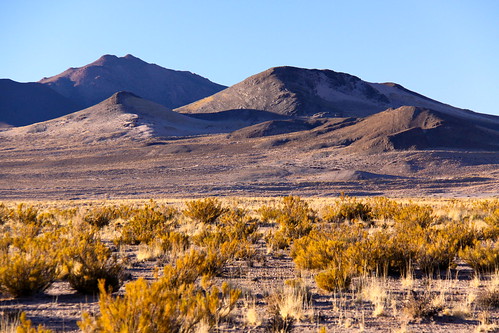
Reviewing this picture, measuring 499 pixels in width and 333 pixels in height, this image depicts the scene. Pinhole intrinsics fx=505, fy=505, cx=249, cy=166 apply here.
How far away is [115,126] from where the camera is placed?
96375 millimetres

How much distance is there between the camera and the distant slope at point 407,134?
228 ft

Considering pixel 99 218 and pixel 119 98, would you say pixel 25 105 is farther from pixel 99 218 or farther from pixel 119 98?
pixel 99 218

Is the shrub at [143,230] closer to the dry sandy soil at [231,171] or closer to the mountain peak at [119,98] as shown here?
the dry sandy soil at [231,171]

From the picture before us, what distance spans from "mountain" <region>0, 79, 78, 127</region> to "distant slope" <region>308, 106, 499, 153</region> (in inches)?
5149

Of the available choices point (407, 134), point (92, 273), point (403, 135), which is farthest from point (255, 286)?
point (407, 134)

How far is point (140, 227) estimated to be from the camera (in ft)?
41.5

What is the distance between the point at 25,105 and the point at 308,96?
369ft

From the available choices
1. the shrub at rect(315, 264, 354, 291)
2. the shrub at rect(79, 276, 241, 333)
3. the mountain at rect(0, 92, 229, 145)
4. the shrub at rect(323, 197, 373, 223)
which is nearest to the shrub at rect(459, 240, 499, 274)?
the shrub at rect(315, 264, 354, 291)

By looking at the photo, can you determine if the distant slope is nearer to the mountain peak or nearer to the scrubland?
the mountain peak

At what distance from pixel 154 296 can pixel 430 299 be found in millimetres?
4006

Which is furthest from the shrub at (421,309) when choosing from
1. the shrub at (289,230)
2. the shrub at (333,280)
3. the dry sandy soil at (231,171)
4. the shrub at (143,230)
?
the dry sandy soil at (231,171)

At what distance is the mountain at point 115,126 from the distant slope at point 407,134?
3016cm

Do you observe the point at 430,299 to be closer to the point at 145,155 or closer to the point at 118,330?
the point at 118,330

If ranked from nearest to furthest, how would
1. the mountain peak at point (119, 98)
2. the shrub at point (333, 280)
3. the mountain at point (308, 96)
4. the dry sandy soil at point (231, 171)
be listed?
the shrub at point (333, 280)
the dry sandy soil at point (231, 171)
the mountain peak at point (119, 98)
the mountain at point (308, 96)
